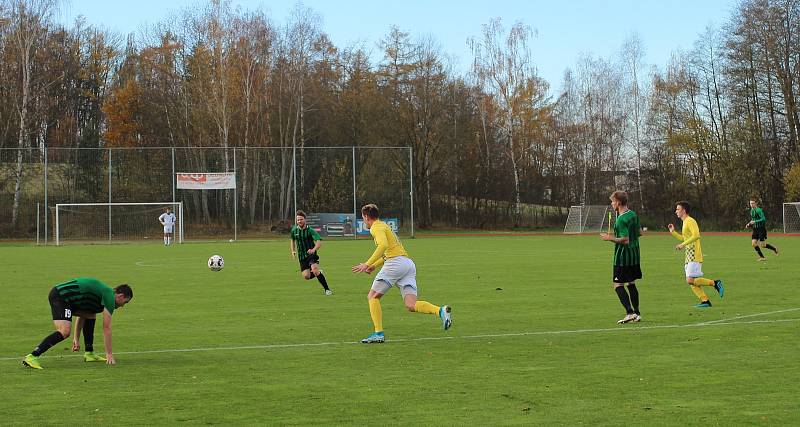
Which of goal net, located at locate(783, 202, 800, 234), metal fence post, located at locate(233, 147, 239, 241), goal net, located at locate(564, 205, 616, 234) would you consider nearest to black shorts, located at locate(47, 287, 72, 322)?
metal fence post, located at locate(233, 147, 239, 241)

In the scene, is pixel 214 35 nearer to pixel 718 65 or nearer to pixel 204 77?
pixel 204 77

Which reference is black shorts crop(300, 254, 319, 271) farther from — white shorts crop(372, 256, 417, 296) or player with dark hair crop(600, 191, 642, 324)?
white shorts crop(372, 256, 417, 296)

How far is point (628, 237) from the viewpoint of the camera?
1457 centimetres

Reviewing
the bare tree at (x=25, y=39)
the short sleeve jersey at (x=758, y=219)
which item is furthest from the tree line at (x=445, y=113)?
the short sleeve jersey at (x=758, y=219)

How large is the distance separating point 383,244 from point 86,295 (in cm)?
379

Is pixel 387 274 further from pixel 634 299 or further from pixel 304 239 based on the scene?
pixel 304 239

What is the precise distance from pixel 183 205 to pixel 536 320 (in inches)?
1679

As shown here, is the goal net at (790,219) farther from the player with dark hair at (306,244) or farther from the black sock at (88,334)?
the black sock at (88,334)

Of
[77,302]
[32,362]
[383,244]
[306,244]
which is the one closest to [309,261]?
[306,244]

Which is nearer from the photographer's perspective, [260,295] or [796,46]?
[260,295]

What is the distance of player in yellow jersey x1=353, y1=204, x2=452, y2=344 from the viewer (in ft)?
41.5

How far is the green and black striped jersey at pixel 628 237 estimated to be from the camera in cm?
1459

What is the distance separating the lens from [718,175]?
6800 cm

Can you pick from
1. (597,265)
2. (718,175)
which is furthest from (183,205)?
(718,175)
